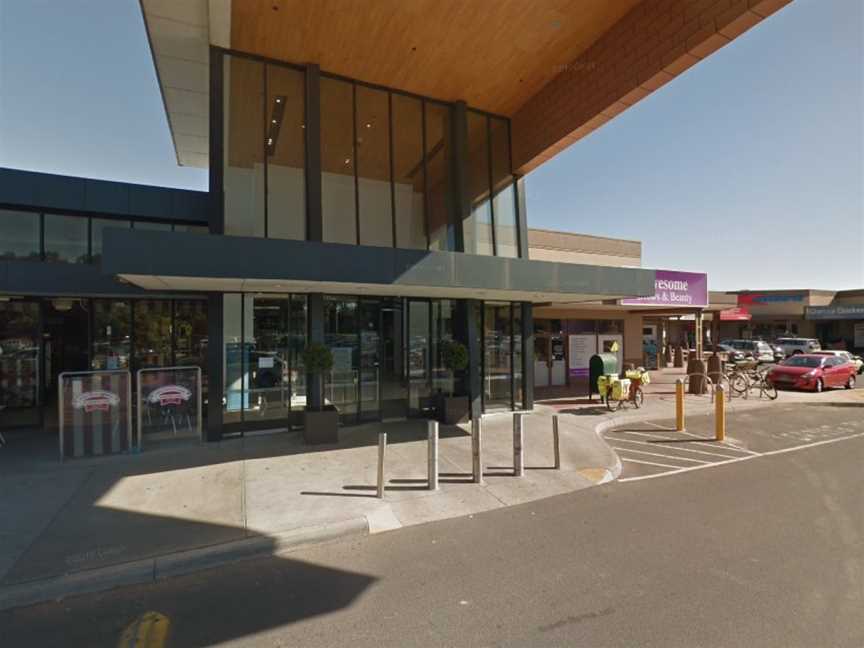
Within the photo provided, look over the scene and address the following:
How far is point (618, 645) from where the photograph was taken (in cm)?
315

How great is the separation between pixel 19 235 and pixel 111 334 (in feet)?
9.57

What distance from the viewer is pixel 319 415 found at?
863 centimetres

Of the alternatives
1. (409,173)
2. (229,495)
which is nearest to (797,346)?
(409,173)

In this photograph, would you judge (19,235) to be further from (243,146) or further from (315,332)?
(315,332)

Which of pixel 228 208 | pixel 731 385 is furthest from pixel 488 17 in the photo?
pixel 731 385

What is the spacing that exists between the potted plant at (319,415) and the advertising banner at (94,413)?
3097 millimetres

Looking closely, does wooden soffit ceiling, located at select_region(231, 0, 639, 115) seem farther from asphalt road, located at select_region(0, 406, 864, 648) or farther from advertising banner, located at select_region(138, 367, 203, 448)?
asphalt road, located at select_region(0, 406, 864, 648)

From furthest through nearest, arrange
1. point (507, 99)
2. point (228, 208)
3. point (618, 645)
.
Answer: point (507, 99) < point (228, 208) < point (618, 645)

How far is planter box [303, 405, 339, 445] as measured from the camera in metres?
8.58

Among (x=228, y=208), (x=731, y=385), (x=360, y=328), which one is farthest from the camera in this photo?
(x=731, y=385)

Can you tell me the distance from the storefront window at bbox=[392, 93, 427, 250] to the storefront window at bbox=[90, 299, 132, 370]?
718 centimetres

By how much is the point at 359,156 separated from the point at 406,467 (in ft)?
27.1

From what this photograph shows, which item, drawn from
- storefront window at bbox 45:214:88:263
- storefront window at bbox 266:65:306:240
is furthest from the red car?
storefront window at bbox 45:214:88:263

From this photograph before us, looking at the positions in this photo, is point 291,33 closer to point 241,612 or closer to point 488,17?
point 488,17
